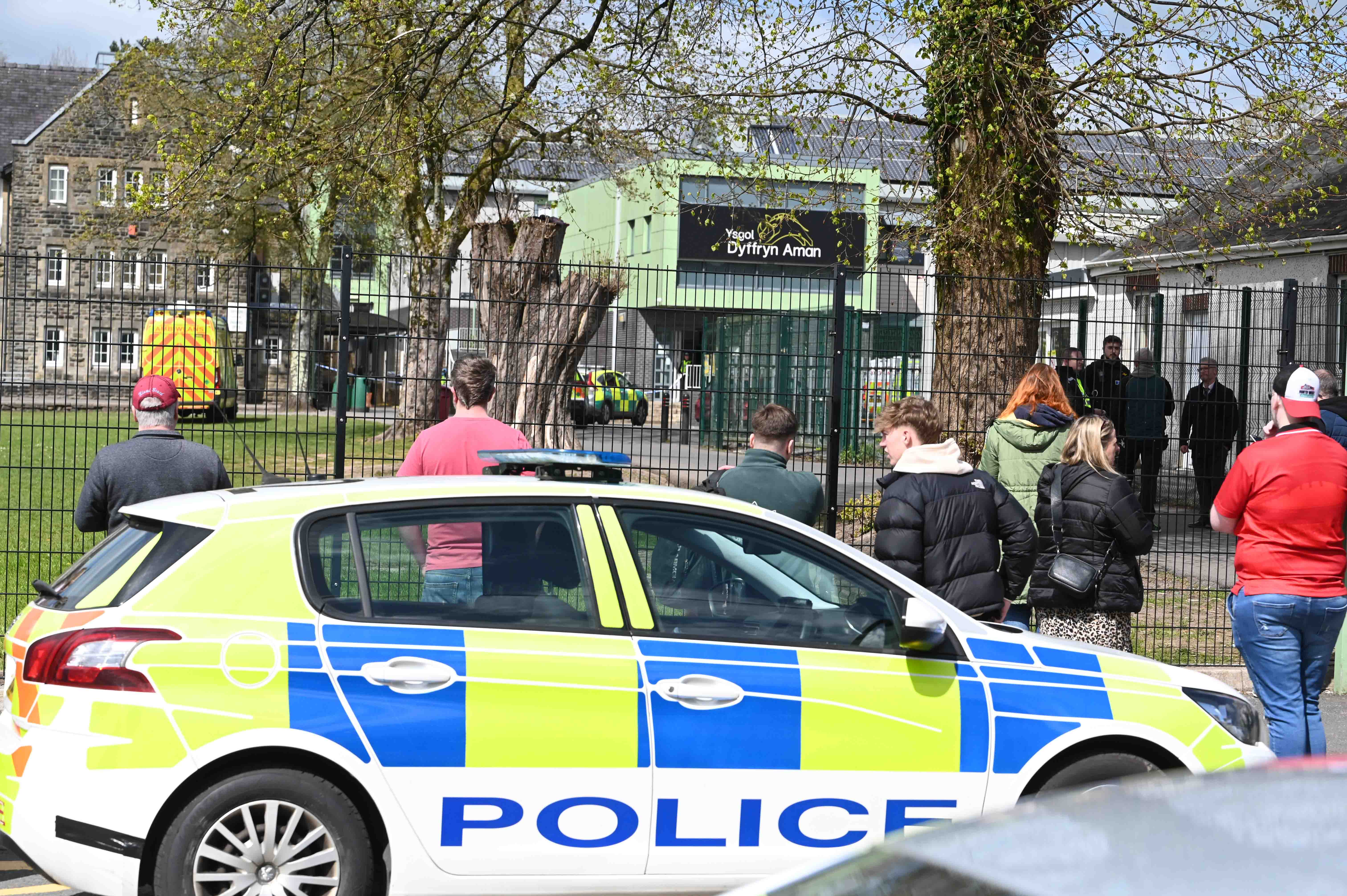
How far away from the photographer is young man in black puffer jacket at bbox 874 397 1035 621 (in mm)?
5922

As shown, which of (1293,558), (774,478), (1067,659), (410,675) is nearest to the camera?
(410,675)

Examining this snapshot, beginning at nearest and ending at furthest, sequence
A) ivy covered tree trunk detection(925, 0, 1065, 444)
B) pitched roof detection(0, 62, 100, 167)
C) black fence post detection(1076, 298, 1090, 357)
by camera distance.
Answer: black fence post detection(1076, 298, 1090, 357)
ivy covered tree trunk detection(925, 0, 1065, 444)
pitched roof detection(0, 62, 100, 167)

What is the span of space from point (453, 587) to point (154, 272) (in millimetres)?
6781

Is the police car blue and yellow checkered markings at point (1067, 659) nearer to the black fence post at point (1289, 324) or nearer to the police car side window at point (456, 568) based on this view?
the police car side window at point (456, 568)

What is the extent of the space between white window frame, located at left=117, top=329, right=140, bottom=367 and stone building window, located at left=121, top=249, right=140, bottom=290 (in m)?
0.41

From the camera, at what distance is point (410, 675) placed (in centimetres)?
419

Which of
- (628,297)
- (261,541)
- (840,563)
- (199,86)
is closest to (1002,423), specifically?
(840,563)

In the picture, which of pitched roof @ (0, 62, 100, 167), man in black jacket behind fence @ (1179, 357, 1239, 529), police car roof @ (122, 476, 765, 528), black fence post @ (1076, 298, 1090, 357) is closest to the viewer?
police car roof @ (122, 476, 765, 528)

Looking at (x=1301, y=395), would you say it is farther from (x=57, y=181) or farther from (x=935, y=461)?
(x=57, y=181)

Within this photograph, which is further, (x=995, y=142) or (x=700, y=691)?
(x=995, y=142)

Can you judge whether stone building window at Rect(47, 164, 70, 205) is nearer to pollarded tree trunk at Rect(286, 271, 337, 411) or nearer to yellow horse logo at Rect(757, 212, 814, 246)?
yellow horse logo at Rect(757, 212, 814, 246)

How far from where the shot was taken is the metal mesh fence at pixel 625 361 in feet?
Result: 26.5

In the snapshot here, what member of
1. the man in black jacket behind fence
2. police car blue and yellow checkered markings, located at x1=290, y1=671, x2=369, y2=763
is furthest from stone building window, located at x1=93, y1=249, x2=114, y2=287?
the man in black jacket behind fence

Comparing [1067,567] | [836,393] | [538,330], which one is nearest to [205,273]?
[538,330]
